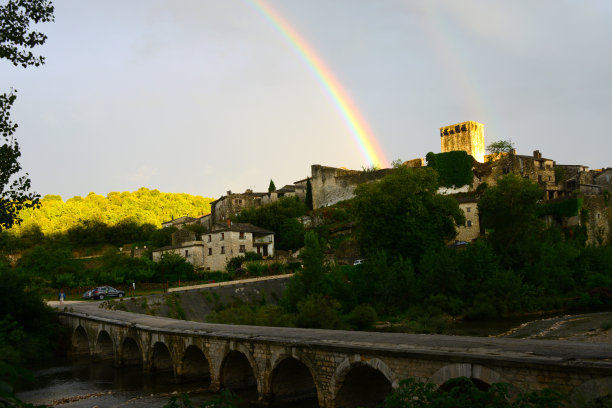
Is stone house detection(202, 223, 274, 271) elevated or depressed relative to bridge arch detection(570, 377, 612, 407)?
elevated

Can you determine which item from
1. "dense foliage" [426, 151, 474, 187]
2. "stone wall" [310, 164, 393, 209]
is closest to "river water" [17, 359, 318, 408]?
"dense foliage" [426, 151, 474, 187]

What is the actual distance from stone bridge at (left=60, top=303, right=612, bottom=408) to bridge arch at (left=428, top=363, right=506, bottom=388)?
21 millimetres

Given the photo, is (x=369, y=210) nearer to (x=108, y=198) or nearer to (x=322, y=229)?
(x=322, y=229)

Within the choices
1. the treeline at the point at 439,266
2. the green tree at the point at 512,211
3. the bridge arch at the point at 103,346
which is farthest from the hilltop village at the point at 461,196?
the bridge arch at the point at 103,346

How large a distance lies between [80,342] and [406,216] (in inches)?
1113

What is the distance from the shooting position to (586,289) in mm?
44625

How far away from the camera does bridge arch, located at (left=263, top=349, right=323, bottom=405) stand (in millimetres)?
17891

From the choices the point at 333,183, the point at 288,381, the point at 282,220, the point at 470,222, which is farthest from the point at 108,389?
the point at 333,183

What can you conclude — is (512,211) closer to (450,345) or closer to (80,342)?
(450,345)

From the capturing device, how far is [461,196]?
215 ft

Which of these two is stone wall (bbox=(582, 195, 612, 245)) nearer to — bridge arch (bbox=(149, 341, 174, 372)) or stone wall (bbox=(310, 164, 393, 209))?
stone wall (bbox=(310, 164, 393, 209))

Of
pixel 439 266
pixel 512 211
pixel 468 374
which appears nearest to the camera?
pixel 468 374

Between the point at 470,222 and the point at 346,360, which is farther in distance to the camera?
the point at 470,222

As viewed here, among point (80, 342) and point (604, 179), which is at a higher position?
point (604, 179)
